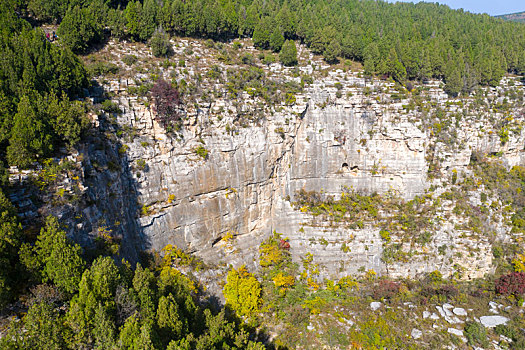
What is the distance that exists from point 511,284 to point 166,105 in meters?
37.5

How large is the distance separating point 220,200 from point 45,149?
16.0 m

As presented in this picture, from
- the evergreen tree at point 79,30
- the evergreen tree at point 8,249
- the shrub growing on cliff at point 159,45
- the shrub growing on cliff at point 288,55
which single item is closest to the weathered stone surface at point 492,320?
the shrub growing on cliff at point 288,55

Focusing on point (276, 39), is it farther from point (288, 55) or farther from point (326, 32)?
point (326, 32)

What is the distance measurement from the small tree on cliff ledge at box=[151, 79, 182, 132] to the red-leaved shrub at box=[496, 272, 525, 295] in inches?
1386

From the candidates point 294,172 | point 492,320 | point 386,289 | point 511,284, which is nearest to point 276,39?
point 294,172

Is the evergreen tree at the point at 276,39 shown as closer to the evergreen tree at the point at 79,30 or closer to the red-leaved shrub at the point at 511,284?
the evergreen tree at the point at 79,30

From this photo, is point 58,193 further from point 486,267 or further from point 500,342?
point 486,267

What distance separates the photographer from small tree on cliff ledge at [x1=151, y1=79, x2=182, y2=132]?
28.7 metres

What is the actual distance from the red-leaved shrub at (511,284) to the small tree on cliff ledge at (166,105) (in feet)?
115

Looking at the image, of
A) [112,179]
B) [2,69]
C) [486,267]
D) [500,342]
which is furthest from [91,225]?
[486,267]

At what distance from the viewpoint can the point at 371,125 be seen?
117 feet

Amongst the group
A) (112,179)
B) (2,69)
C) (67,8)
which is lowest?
(112,179)

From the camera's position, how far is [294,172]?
35375mm

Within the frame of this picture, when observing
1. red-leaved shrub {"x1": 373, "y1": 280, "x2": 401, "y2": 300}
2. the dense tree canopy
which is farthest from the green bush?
the dense tree canopy
